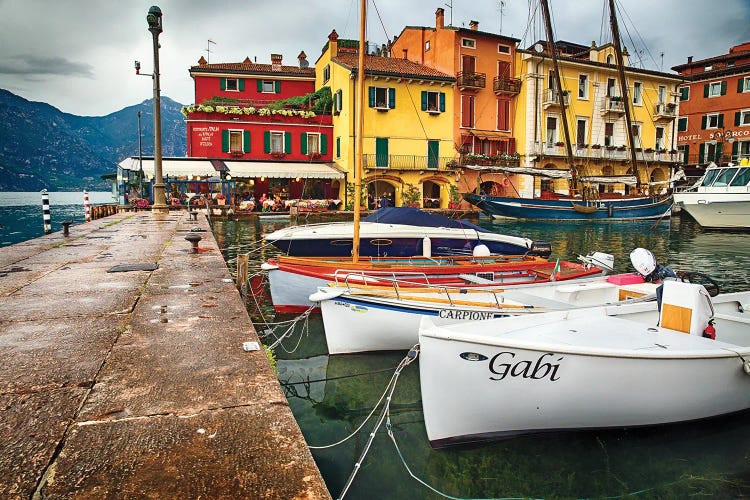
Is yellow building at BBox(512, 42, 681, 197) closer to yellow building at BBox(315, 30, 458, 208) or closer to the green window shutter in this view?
yellow building at BBox(315, 30, 458, 208)

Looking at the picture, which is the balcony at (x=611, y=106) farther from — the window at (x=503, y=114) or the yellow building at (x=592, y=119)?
the window at (x=503, y=114)

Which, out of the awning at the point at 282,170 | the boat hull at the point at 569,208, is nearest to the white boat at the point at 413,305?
the boat hull at the point at 569,208

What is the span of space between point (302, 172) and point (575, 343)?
31892 millimetres

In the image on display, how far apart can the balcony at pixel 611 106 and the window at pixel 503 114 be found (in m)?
8.48

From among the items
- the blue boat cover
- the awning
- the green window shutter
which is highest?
A: the green window shutter

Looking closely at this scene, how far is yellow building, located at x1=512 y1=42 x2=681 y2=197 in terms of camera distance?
3981 centimetres

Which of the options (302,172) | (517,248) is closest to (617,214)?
(302,172)

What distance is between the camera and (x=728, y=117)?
149ft

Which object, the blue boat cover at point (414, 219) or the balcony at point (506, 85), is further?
the balcony at point (506, 85)

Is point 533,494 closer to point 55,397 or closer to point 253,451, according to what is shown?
point 253,451

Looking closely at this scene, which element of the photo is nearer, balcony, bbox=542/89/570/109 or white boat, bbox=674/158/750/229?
white boat, bbox=674/158/750/229

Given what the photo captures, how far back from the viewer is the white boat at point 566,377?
4723mm

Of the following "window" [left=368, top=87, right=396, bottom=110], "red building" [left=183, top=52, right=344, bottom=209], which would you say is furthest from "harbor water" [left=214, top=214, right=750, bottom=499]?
"window" [left=368, top=87, right=396, bottom=110]

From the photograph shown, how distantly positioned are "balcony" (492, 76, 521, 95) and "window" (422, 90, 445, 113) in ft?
14.4
